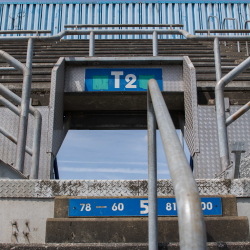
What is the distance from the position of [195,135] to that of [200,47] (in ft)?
16.3

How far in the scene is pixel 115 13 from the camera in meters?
16.8

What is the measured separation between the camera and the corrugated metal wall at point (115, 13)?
53.5ft

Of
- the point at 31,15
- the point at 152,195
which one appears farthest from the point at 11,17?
the point at 152,195

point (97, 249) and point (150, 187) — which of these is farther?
point (97, 249)

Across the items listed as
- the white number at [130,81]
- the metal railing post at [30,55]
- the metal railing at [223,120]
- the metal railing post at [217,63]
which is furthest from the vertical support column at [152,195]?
the white number at [130,81]

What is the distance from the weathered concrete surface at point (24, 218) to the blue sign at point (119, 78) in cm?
303

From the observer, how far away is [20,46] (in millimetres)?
9672

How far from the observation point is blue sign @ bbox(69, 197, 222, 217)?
7.54ft

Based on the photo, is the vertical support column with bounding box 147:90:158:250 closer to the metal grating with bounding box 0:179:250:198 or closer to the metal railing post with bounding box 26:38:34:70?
the metal grating with bounding box 0:179:250:198

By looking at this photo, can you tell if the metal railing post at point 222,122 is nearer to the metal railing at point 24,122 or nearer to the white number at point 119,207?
the white number at point 119,207

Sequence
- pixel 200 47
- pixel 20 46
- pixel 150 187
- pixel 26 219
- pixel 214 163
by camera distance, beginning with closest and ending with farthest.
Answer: pixel 150 187, pixel 26 219, pixel 214 163, pixel 200 47, pixel 20 46

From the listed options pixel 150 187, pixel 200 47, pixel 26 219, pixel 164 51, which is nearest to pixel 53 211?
pixel 26 219

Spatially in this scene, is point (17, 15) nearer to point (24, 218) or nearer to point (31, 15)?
point (31, 15)

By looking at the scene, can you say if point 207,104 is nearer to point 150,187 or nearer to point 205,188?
point 205,188
